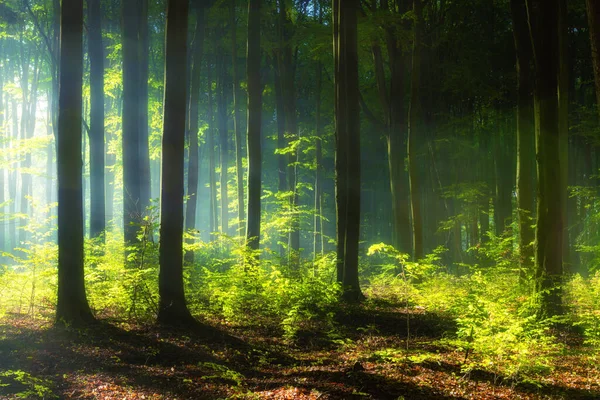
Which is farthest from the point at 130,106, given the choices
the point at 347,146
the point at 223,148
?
the point at 223,148

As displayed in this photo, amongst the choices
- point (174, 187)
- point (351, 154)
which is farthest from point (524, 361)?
point (351, 154)

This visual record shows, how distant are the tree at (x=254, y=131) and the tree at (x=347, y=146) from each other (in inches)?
96.0

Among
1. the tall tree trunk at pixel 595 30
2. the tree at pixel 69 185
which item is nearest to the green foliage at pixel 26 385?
the tree at pixel 69 185

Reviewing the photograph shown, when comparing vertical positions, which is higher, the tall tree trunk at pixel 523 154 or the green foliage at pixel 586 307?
the tall tree trunk at pixel 523 154

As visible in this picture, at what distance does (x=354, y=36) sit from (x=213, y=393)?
9.61 meters

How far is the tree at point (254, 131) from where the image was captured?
1388 cm

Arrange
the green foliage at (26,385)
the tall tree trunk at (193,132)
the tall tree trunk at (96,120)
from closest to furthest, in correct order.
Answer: the green foliage at (26,385)
the tall tree trunk at (96,120)
the tall tree trunk at (193,132)

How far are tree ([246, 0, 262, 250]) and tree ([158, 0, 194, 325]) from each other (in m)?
4.37

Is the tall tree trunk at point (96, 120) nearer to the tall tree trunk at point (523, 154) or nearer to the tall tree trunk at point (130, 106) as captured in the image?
the tall tree trunk at point (130, 106)

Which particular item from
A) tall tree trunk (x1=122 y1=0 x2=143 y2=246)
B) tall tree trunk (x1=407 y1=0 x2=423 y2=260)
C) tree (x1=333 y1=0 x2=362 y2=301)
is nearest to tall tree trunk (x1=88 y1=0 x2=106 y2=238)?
tall tree trunk (x1=122 y1=0 x2=143 y2=246)

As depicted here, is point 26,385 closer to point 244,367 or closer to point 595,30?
point 244,367

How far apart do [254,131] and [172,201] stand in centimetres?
557

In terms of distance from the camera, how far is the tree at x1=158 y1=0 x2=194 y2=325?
30.9 feet

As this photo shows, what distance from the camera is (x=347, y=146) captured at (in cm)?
1317
